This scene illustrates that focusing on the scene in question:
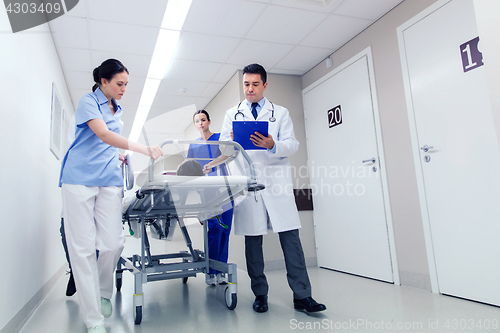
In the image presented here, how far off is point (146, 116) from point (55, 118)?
2.50 meters

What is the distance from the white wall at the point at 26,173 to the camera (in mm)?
1622

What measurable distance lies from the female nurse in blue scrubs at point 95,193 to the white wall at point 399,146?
6.89 ft

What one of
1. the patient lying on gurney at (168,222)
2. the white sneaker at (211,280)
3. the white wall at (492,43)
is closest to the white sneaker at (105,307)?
the patient lying on gurney at (168,222)

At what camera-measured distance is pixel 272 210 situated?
199 cm

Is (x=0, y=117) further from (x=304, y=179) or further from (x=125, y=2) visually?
(x=304, y=179)

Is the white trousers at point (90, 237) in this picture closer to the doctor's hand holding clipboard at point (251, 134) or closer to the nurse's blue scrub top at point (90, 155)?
the nurse's blue scrub top at point (90, 155)

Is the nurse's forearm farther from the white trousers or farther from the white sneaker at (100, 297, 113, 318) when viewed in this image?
the white sneaker at (100, 297, 113, 318)

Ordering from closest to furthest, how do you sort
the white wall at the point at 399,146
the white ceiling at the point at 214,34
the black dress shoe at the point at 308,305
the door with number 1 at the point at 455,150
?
the black dress shoe at the point at 308,305, the door with number 1 at the point at 455,150, the white wall at the point at 399,146, the white ceiling at the point at 214,34

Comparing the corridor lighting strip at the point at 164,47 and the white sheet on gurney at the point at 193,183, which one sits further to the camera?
the corridor lighting strip at the point at 164,47

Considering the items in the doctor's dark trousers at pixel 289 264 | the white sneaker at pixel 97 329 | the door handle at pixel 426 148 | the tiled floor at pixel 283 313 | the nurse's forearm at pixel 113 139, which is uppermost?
the nurse's forearm at pixel 113 139

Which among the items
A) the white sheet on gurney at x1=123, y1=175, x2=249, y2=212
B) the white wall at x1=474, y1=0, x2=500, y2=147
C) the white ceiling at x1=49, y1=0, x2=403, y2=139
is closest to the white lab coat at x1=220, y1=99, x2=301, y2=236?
the white sheet on gurney at x1=123, y1=175, x2=249, y2=212

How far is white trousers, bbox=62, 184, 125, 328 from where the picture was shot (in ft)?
5.20

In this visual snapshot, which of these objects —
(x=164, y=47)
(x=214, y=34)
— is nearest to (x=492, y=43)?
(x=214, y=34)

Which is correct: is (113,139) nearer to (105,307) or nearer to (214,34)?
(105,307)
